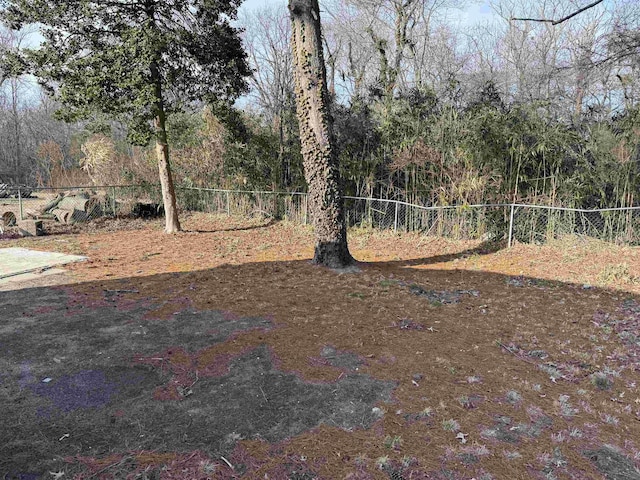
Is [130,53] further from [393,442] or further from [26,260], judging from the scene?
[393,442]

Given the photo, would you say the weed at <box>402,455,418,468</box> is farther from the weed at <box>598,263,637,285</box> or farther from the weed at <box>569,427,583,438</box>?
the weed at <box>598,263,637,285</box>

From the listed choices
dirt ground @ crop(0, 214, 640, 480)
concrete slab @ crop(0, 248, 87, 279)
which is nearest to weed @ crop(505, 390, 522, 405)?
dirt ground @ crop(0, 214, 640, 480)

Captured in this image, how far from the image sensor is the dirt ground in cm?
177

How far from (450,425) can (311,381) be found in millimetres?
808

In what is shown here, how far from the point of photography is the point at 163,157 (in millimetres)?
7820

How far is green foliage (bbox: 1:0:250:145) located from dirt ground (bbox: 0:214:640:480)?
3061mm

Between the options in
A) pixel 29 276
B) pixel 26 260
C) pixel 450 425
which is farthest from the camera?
pixel 26 260

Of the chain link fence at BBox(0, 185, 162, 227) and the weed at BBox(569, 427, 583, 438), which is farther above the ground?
the chain link fence at BBox(0, 185, 162, 227)

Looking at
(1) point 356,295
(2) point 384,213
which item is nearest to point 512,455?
(1) point 356,295

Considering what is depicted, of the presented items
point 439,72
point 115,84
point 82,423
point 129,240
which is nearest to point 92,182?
point 129,240

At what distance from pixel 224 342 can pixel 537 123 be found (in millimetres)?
6070

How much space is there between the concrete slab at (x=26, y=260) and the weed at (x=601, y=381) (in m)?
5.74

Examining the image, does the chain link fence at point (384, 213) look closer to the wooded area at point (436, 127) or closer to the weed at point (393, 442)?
the wooded area at point (436, 127)

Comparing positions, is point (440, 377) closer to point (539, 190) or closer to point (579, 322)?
point (579, 322)
